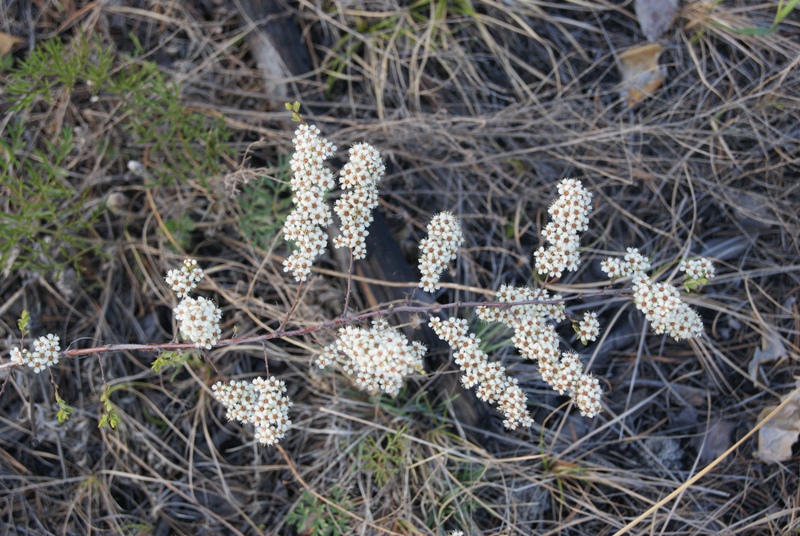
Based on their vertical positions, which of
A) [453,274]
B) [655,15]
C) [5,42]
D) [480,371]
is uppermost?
[5,42]

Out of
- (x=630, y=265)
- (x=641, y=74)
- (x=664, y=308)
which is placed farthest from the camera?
(x=641, y=74)

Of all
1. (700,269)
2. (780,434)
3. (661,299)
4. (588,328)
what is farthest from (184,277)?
(780,434)

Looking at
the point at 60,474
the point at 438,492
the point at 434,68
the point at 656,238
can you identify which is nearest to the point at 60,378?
the point at 60,474

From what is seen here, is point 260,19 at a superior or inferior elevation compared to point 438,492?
superior

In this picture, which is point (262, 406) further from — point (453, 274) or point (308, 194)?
point (453, 274)

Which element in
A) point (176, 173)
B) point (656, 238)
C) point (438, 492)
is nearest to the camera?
point (438, 492)

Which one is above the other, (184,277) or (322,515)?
(184,277)

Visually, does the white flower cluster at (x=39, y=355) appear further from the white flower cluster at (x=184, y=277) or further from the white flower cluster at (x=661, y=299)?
the white flower cluster at (x=661, y=299)

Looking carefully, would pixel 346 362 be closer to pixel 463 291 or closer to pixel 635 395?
pixel 463 291
